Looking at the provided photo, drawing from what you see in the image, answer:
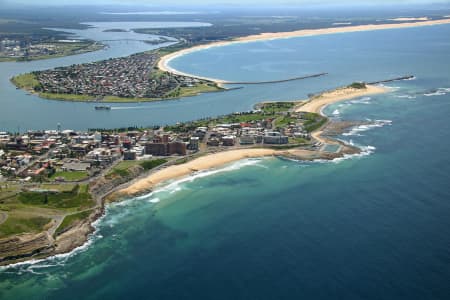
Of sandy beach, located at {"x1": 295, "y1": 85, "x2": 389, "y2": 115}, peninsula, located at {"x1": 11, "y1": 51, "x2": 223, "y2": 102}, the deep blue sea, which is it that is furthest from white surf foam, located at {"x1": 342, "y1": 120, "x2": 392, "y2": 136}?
peninsula, located at {"x1": 11, "y1": 51, "x2": 223, "y2": 102}

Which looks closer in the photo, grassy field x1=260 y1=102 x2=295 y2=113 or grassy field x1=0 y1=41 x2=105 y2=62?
grassy field x1=260 y1=102 x2=295 y2=113

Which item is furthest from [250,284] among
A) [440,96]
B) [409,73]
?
[409,73]

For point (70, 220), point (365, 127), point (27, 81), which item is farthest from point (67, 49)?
point (70, 220)

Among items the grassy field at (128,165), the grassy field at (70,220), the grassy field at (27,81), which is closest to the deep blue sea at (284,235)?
the grassy field at (70,220)

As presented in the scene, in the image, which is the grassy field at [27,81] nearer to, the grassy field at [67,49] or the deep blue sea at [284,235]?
the grassy field at [67,49]

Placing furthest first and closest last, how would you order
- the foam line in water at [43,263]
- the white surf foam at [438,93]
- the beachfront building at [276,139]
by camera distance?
the white surf foam at [438,93], the beachfront building at [276,139], the foam line in water at [43,263]

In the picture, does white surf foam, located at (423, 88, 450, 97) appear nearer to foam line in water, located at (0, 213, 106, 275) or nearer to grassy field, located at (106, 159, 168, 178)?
grassy field, located at (106, 159, 168, 178)
